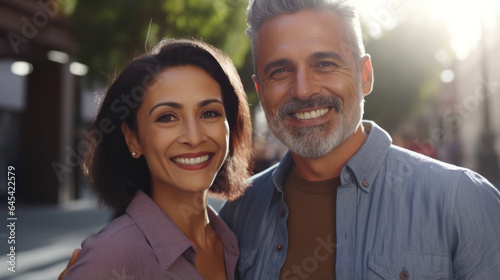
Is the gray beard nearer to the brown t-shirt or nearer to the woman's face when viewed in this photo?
the brown t-shirt

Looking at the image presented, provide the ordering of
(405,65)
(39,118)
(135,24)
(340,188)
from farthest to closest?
(405,65), (39,118), (135,24), (340,188)

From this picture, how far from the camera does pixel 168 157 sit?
8.39ft

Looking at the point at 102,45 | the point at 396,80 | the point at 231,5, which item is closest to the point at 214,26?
the point at 231,5

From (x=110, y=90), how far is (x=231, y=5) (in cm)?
456

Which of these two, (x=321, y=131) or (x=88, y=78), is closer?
(x=321, y=131)

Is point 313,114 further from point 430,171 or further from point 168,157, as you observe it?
point 168,157

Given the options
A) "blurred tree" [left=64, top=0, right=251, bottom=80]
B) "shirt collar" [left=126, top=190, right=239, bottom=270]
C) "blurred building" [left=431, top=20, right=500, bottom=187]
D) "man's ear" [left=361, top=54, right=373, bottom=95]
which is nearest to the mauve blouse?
"shirt collar" [left=126, top=190, right=239, bottom=270]

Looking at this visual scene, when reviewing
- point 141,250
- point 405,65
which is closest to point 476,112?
point 405,65

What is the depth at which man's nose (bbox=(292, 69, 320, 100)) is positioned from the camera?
2.42 metres

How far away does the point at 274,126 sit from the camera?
2.56 meters

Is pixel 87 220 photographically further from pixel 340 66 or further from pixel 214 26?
pixel 340 66

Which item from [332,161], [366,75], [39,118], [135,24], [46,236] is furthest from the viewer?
[39,118]

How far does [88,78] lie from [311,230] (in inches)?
238

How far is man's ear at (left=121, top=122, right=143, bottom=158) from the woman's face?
42mm
